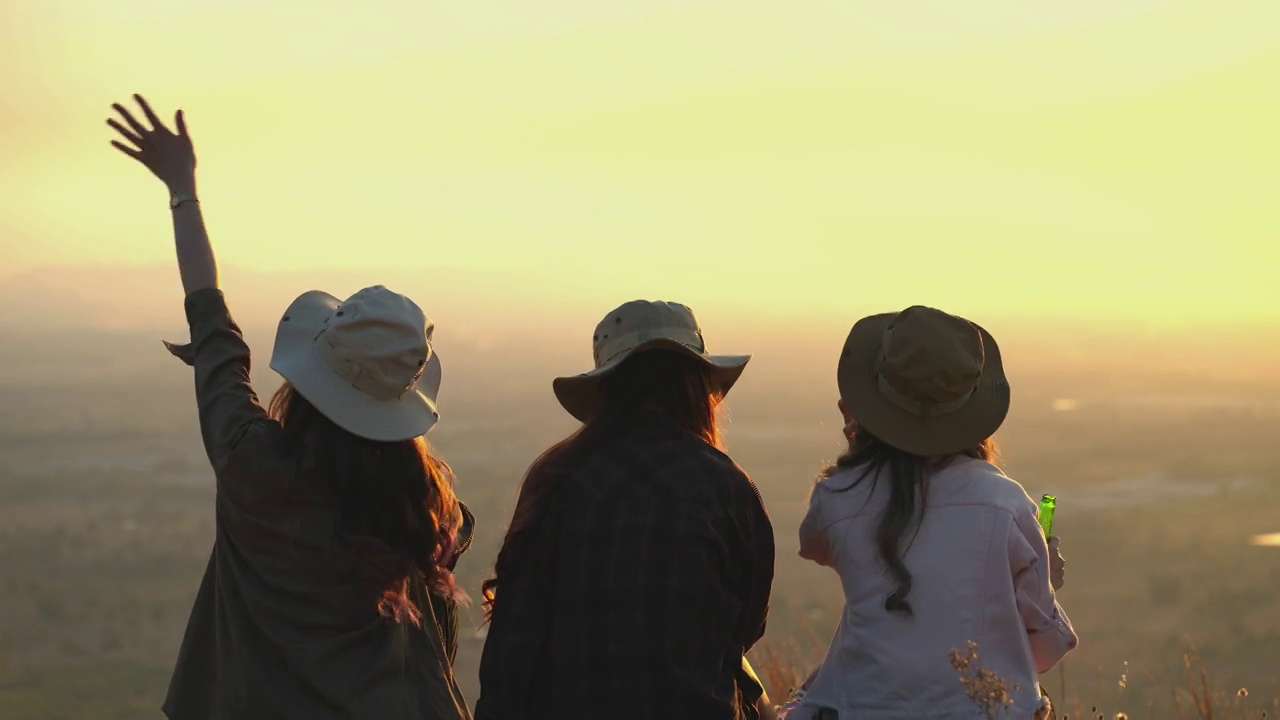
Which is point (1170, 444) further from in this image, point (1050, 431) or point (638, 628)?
point (638, 628)

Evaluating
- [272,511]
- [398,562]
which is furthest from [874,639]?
[272,511]

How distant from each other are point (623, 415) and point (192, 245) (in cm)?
119

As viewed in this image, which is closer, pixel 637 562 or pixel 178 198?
pixel 637 562

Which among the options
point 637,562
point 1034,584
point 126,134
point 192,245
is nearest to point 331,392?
point 192,245

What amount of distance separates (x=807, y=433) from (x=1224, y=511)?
5861 cm

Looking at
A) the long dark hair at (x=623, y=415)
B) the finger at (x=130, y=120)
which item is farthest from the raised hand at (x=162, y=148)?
the long dark hair at (x=623, y=415)

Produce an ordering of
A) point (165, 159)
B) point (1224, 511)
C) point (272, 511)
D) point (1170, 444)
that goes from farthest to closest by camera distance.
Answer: point (1170, 444), point (1224, 511), point (165, 159), point (272, 511)

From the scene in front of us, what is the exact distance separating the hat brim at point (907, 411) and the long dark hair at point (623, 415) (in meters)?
0.40

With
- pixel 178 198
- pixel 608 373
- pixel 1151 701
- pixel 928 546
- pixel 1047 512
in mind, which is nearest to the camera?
pixel 928 546

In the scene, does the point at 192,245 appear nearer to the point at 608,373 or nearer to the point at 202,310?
the point at 202,310

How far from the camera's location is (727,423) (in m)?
3.81

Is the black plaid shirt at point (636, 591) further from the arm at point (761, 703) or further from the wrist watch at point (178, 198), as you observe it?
the wrist watch at point (178, 198)

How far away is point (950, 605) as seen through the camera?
3.47m

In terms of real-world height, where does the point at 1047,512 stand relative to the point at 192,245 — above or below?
below
